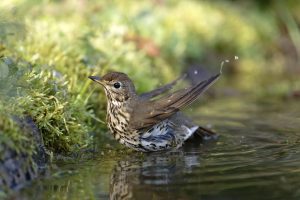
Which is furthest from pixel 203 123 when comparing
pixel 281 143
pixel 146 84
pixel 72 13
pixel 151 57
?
pixel 72 13

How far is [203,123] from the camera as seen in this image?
8.74 m

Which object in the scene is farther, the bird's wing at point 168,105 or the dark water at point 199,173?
the bird's wing at point 168,105

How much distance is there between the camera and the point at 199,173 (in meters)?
5.68

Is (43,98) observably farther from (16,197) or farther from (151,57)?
(151,57)

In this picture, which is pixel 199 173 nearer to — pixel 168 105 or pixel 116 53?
pixel 168 105

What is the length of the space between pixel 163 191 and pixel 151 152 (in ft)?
6.03

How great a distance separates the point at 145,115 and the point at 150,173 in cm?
120

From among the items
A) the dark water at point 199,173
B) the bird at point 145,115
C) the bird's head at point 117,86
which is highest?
the bird's head at point 117,86

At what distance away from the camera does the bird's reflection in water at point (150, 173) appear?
5.13m

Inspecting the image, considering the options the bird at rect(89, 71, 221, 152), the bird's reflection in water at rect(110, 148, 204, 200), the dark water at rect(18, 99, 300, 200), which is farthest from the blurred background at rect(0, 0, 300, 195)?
the bird's reflection in water at rect(110, 148, 204, 200)

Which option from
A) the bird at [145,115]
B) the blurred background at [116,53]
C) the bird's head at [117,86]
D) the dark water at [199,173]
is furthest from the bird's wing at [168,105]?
the blurred background at [116,53]

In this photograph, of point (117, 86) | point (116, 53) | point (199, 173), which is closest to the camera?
point (199, 173)

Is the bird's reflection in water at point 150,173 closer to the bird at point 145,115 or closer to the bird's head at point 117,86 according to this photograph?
the bird at point 145,115

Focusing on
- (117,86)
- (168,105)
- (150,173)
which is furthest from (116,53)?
(150,173)
